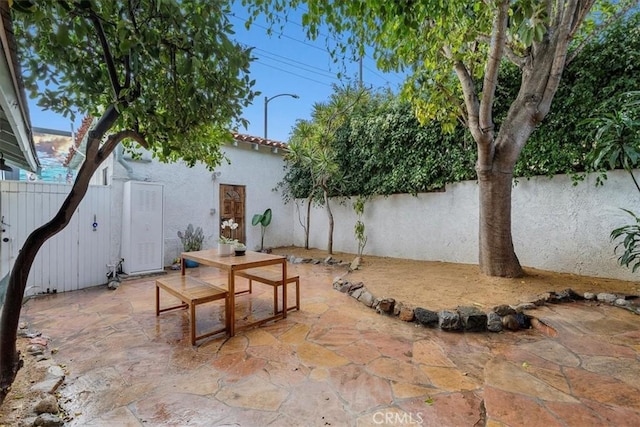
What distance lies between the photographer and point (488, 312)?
3457 millimetres

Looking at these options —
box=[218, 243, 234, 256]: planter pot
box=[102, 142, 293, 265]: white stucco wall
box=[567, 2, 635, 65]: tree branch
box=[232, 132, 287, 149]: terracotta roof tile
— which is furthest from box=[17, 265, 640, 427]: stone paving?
box=[232, 132, 287, 149]: terracotta roof tile

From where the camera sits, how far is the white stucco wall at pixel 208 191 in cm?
666

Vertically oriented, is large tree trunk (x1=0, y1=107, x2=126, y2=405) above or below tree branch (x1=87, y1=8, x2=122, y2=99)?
below

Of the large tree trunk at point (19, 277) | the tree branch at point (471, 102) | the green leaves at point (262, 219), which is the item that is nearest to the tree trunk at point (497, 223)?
the tree branch at point (471, 102)

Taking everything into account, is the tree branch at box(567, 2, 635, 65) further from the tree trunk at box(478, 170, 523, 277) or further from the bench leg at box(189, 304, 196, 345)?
the bench leg at box(189, 304, 196, 345)

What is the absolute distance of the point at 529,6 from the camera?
2197mm

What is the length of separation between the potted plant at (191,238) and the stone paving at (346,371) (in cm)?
338

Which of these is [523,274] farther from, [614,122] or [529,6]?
[529,6]

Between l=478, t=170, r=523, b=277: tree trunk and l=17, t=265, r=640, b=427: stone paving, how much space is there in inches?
44.8

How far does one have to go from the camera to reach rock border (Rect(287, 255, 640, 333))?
330 cm

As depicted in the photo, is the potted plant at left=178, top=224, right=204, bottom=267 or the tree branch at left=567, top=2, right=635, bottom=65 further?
the potted plant at left=178, top=224, right=204, bottom=267

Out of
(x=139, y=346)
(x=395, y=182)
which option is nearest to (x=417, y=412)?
(x=139, y=346)

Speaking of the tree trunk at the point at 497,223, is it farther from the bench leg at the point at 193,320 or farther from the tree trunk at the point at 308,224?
the tree trunk at the point at 308,224

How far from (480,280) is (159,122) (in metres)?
5.01
